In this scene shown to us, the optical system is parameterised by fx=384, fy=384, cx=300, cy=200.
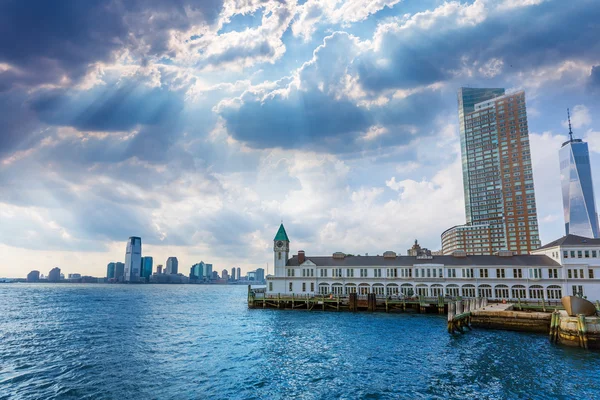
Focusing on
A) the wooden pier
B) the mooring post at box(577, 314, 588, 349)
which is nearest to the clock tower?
the wooden pier

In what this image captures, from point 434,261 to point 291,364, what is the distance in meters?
57.2

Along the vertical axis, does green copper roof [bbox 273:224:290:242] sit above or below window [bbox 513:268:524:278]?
above

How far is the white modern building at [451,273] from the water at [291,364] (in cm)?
2576

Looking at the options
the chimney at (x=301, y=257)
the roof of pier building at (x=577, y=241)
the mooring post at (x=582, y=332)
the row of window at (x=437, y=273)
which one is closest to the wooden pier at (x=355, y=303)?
the row of window at (x=437, y=273)

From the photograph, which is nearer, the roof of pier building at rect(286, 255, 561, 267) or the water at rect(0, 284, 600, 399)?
the water at rect(0, 284, 600, 399)

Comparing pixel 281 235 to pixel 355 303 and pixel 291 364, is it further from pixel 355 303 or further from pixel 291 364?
pixel 291 364

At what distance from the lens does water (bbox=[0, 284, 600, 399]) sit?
89.9 feet

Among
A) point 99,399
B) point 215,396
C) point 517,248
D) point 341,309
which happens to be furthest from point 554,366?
point 517,248

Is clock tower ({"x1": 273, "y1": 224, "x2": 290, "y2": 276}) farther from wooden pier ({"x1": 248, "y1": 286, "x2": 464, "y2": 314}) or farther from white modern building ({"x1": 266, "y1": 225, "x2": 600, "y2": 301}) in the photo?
wooden pier ({"x1": 248, "y1": 286, "x2": 464, "y2": 314})

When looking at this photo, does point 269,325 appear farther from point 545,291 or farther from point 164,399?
point 545,291

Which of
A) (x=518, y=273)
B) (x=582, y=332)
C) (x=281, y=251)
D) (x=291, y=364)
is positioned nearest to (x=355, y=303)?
(x=281, y=251)

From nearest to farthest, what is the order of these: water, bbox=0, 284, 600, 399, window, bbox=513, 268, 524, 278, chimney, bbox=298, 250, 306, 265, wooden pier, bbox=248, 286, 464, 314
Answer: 1. water, bbox=0, 284, 600, 399
2. wooden pier, bbox=248, 286, 464, 314
3. window, bbox=513, 268, 524, 278
4. chimney, bbox=298, 250, 306, 265

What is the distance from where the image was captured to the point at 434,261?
83.7m

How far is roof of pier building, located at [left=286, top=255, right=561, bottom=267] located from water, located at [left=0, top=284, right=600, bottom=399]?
92.5ft
